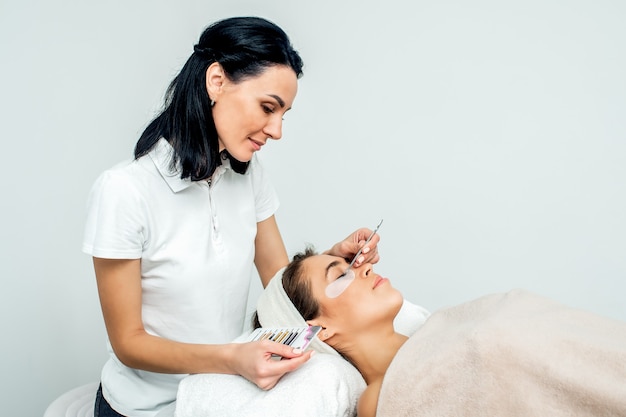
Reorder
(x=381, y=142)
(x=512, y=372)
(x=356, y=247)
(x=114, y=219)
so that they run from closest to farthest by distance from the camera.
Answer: (x=512, y=372), (x=114, y=219), (x=356, y=247), (x=381, y=142)

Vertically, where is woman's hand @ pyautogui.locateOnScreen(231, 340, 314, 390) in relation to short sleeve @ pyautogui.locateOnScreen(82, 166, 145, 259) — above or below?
below

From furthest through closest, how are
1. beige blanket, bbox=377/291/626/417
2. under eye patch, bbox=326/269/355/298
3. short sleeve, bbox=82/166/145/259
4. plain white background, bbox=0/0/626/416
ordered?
1. plain white background, bbox=0/0/626/416
2. under eye patch, bbox=326/269/355/298
3. short sleeve, bbox=82/166/145/259
4. beige blanket, bbox=377/291/626/417

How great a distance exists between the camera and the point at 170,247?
1372 millimetres

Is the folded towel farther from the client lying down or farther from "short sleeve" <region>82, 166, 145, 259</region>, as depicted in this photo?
"short sleeve" <region>82, 166, 145, 259</region>

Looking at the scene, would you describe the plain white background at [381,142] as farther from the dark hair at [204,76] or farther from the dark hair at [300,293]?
the dark hair at [300,293]

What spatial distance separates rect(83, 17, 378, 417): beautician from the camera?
1.28m

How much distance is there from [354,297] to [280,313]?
0.18m

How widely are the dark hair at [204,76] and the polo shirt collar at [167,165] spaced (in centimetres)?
1

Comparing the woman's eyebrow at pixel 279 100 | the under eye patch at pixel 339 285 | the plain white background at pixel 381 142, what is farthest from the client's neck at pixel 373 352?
the plain white background at pixel 381 142

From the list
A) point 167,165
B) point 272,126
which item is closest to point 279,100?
point 272,126

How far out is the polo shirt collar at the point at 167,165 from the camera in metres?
1.37

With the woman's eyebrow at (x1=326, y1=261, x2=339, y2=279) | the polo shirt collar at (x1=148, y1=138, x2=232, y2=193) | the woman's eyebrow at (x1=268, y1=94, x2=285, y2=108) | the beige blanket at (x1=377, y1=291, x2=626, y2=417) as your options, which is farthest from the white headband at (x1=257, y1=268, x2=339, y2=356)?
the woman's eyebrow at (x1=268, y1=94, x2=285, y2=108)

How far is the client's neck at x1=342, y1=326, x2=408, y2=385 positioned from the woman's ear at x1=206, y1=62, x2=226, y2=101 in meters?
0.66

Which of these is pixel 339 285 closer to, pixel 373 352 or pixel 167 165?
pixel 373 352
